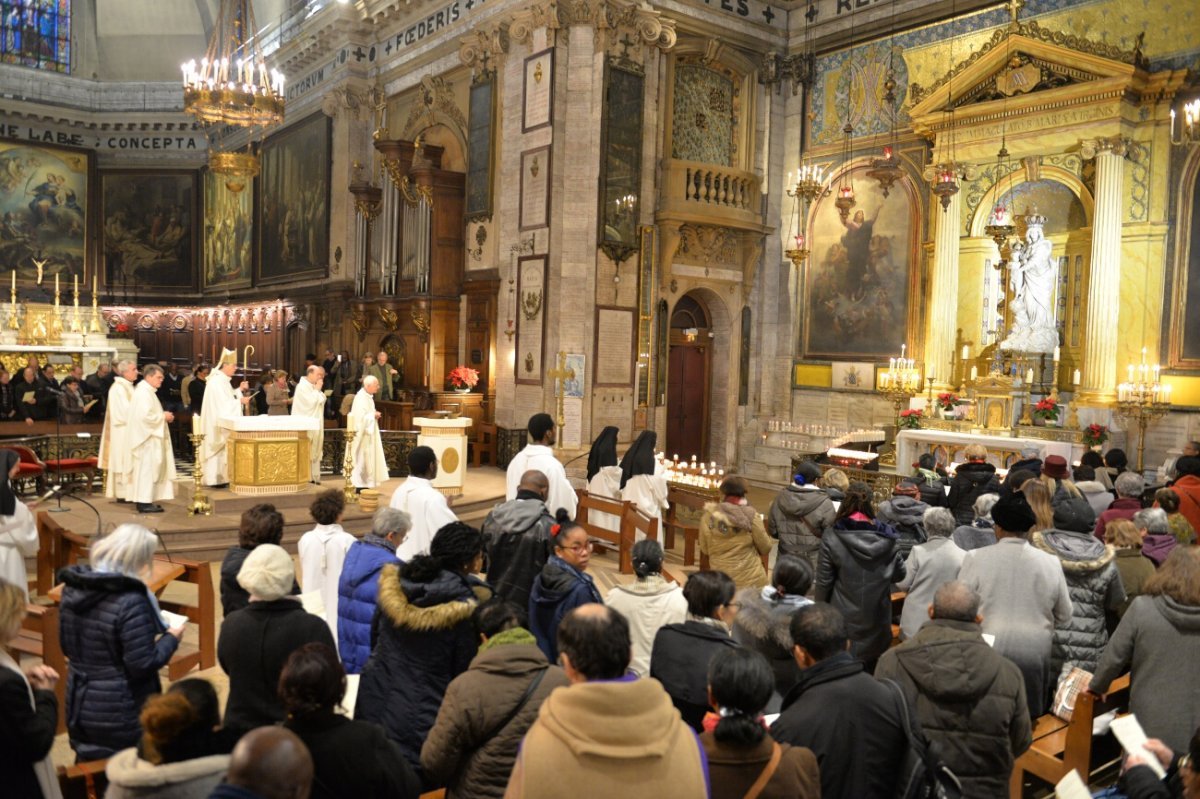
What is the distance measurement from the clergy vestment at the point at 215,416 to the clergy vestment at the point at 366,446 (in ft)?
4.77

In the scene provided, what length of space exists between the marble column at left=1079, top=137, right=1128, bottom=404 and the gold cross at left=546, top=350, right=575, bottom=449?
7.53 m

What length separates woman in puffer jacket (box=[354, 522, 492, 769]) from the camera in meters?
3.68

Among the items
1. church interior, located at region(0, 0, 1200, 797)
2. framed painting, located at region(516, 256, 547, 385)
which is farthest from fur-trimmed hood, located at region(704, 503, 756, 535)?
framed painting, located at region(516, 256, 547, 385)

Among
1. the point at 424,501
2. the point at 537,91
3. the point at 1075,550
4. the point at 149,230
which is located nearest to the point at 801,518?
the point at 1075,550

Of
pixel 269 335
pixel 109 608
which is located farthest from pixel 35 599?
pixel 269 335

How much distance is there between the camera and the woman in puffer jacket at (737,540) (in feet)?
21.6

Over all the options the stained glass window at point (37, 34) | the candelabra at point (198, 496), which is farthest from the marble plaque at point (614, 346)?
the stained glass window at point (37, 34)

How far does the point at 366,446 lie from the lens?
12320 millimetres

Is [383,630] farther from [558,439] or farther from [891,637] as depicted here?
[558,439]

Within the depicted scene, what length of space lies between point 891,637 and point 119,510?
8964 mm

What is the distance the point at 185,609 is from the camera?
6.60 meters

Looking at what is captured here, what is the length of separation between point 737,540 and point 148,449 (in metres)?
7.27

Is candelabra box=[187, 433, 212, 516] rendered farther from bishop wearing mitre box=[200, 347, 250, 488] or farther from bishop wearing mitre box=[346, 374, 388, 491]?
bishop wearing mitre box=[346, 374, 388, 491]

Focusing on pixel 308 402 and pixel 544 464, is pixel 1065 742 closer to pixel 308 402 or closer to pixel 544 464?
pixel 544 464
